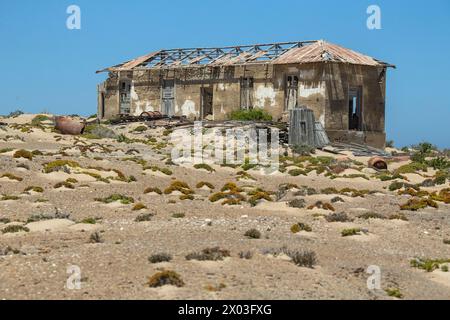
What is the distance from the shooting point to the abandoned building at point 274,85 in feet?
132

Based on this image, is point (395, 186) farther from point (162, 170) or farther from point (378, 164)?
point (162, 170)

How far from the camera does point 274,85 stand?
4194cm

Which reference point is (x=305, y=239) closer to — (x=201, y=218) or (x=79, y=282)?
(x=201, y=218)

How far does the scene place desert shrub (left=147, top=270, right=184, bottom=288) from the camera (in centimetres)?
1065

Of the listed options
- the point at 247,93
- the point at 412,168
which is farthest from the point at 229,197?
the point at 247,93

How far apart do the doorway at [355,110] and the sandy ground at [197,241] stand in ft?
44.9

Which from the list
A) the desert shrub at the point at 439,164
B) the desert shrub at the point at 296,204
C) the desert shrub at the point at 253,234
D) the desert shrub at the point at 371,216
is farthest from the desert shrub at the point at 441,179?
the desert shrub at the point at 253,234

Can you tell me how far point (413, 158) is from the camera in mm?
38062

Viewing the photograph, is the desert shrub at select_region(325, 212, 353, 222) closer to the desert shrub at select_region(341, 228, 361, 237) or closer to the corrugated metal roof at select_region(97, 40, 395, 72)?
the desert shrub at select_region(341, 228, 361, 237)

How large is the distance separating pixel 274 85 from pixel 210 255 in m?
30.1

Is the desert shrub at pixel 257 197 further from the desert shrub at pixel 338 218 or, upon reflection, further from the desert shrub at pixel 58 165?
the desert shrub at pixel 58 165

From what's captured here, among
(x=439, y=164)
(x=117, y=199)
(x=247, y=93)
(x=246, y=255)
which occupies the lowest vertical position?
(x=439, y=164)
